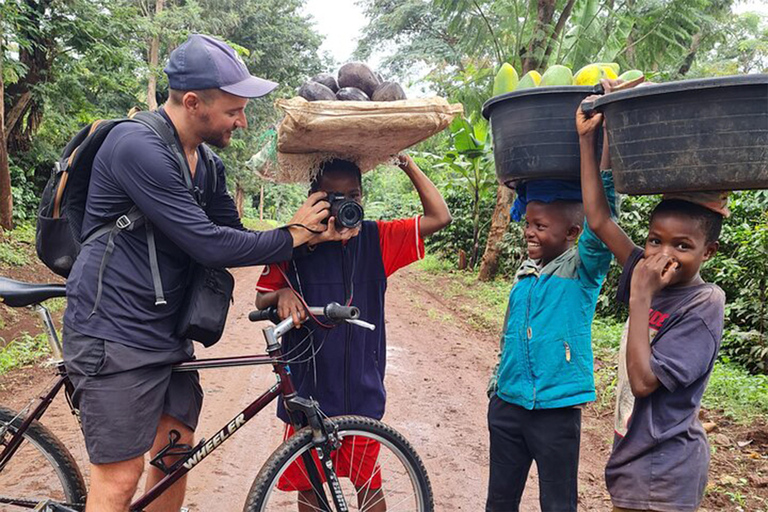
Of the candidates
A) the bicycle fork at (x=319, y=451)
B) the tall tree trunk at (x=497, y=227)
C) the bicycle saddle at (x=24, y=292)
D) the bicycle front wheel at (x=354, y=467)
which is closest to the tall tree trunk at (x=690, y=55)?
the tall tree trunk at (x=497, y=227)

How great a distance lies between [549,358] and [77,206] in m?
1.93

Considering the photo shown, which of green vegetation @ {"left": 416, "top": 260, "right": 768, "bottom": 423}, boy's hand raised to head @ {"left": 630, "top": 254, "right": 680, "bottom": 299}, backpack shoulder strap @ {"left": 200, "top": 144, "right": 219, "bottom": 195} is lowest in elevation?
green vegetation @ {"left": 416, "top": 260, "right": 768, "bottom": 423}

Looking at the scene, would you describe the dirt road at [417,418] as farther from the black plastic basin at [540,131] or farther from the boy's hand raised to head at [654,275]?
the black plastic basin at [540,131]

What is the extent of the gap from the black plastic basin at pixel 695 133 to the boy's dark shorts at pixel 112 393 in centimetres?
183

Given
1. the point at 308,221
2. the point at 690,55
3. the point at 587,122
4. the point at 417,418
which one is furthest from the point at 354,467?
the point at 690,55

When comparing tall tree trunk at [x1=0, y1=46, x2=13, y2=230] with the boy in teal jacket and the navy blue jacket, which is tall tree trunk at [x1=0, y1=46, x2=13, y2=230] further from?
the boy in teal jacket

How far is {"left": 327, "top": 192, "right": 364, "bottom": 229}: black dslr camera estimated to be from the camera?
2.31m

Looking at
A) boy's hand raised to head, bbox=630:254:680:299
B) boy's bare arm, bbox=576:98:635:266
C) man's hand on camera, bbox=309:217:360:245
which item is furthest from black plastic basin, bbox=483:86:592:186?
man's hand on camera, bbox=309:217:360:245

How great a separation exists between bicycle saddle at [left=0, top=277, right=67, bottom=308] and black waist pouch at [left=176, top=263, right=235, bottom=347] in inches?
23.9

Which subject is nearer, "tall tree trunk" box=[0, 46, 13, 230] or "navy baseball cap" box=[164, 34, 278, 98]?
"navy baseball cap" box=[164, 34, 278, 98]

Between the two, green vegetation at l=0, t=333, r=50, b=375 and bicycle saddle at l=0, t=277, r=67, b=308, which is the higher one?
bicycle saddle at l=0, t=277, r=67, b=308

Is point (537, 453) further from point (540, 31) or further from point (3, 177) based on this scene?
point (3, 177)

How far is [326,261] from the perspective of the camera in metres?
2.53

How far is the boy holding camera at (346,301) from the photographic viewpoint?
2484mm
